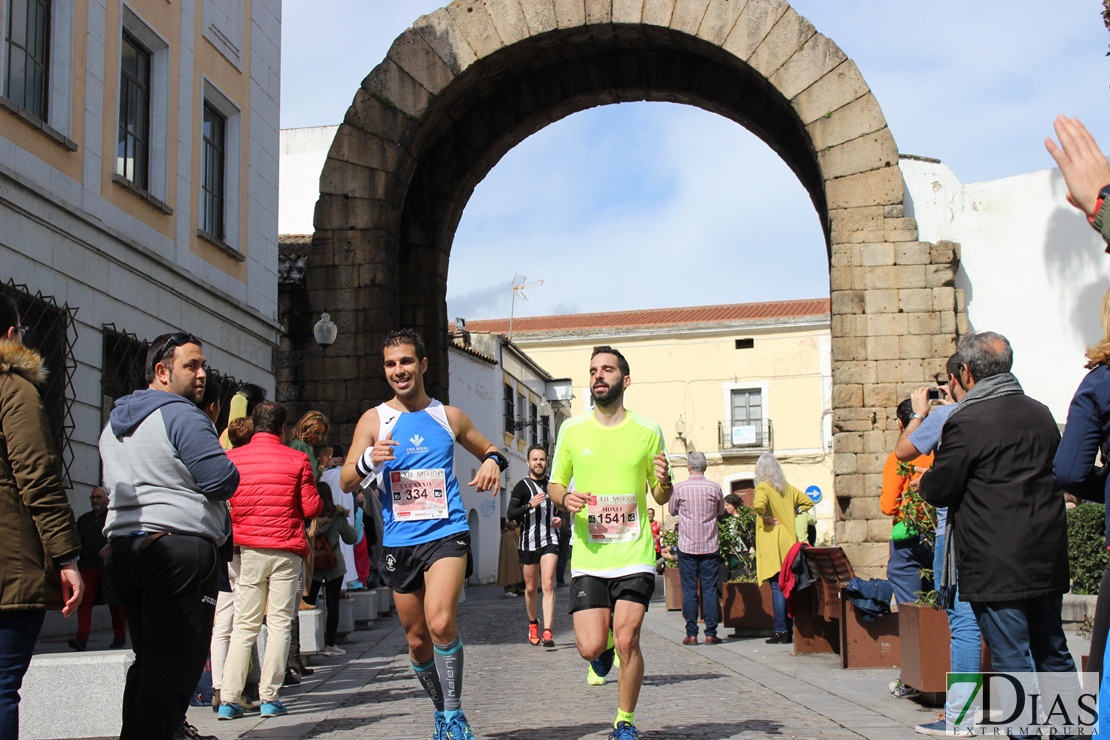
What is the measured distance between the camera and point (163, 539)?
4707 mm

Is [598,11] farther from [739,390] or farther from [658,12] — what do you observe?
[739,390]

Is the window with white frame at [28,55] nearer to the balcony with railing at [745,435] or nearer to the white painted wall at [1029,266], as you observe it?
the white painted wall at [1029,266]

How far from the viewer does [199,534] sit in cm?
480

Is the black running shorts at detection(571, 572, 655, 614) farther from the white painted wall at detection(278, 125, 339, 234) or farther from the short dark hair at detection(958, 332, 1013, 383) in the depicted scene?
the white painted wall at detection(278, 125, 339, 234)

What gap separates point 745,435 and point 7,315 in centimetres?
4110

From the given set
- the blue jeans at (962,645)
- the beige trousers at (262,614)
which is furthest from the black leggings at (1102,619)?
the beige trousers at (262,614)

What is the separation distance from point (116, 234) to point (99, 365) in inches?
47.8

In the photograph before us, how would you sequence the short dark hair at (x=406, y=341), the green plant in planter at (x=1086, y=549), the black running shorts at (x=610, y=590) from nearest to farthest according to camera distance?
the black running shorts at (x=610, y=590), the short dark hair at (x=406, y=341), the green plant in planter at (x=1086, y=549)

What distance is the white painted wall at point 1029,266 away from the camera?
1423cm

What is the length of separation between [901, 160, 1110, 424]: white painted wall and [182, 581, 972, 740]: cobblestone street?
5333 millimetres

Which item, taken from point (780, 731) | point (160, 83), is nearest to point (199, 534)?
point (780, 731)

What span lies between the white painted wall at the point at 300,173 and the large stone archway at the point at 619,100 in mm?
11910

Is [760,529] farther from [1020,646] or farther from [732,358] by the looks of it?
[732,358]

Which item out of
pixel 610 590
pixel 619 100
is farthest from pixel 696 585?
pixel 619 100
